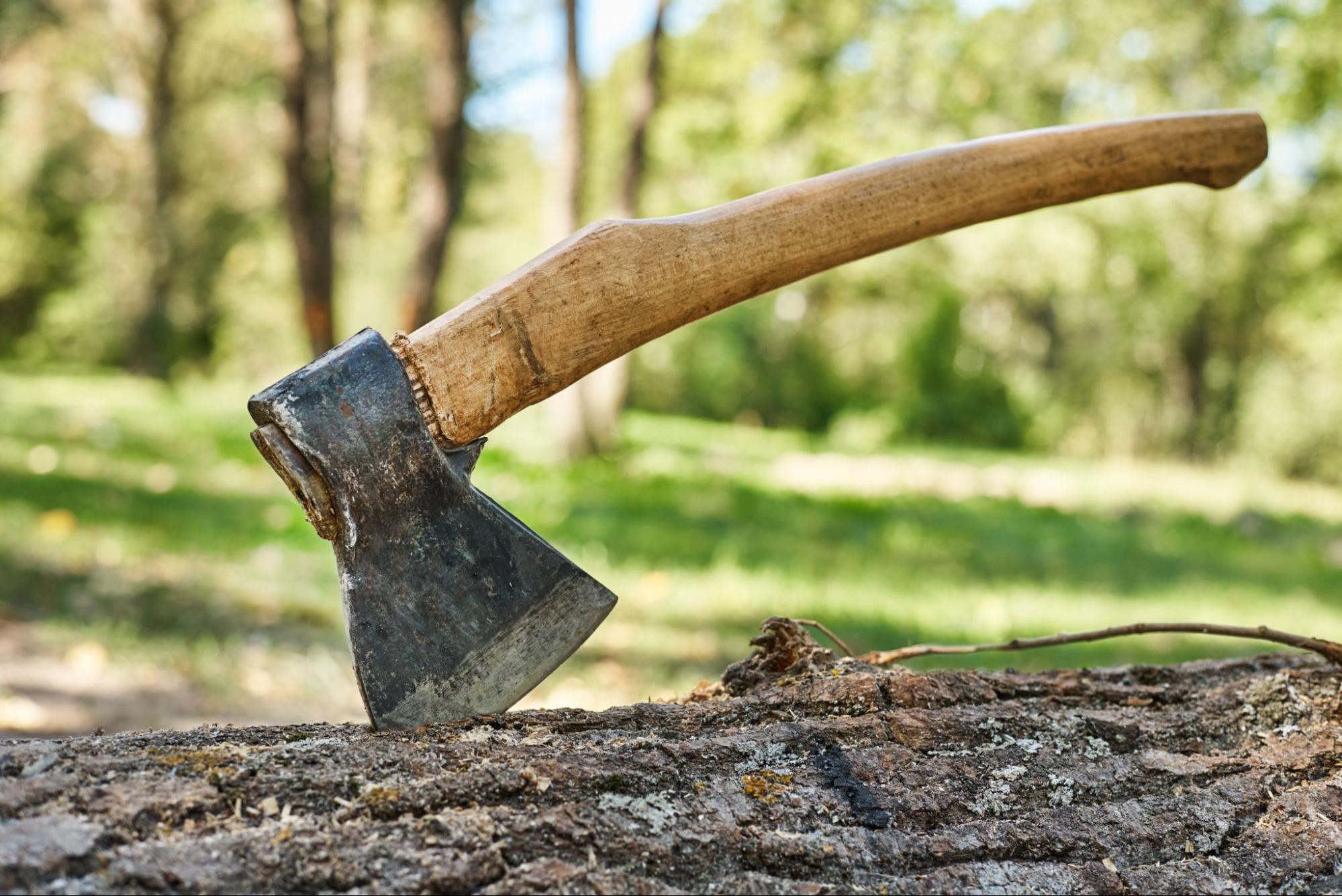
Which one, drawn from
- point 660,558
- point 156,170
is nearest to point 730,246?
point 660,558

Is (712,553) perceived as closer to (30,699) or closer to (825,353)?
(30,699)

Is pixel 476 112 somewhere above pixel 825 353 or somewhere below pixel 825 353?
above

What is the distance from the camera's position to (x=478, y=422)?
1558 mm

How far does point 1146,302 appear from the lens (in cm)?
2322

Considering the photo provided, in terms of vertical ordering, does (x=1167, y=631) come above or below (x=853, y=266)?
below

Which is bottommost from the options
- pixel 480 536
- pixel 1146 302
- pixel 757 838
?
pixel 757 838

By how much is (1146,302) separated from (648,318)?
2428 centimetres

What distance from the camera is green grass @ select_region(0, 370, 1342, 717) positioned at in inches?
180

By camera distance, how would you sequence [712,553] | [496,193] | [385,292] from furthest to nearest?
[496,193]
[385,292]
[712,553]

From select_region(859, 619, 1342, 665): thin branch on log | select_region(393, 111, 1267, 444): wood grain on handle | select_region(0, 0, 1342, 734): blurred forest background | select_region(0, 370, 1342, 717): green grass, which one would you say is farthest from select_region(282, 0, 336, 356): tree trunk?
select_region(859, 619, 1342, 665): thin branch on log

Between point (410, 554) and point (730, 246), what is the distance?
0.74 meters

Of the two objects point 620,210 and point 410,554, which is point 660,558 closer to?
point 410,554

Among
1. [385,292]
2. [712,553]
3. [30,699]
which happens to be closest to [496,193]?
[385,292]

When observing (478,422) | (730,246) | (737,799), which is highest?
(730,246)
